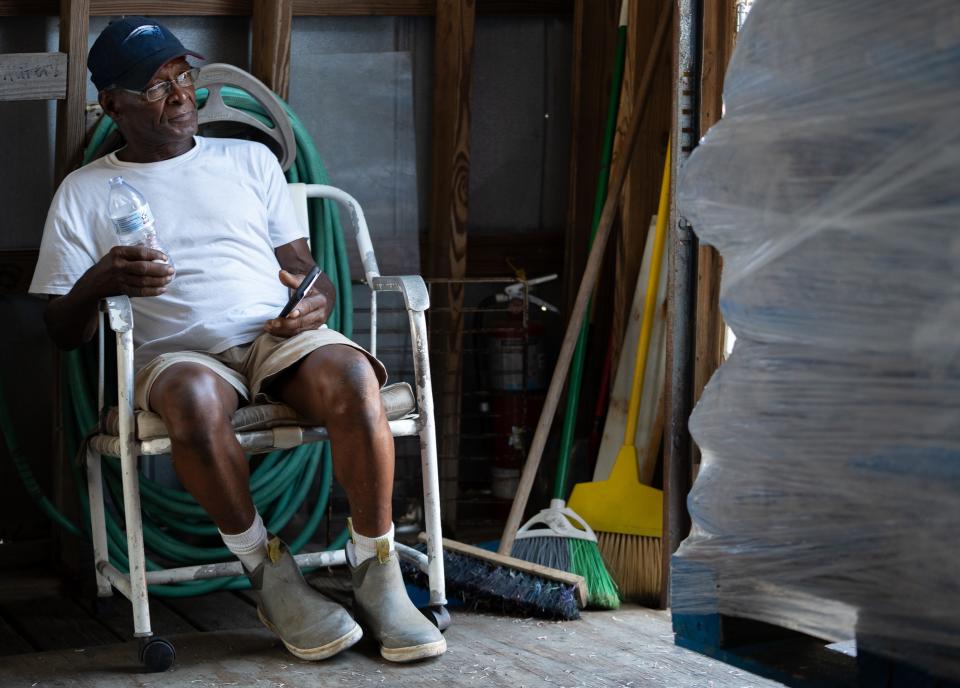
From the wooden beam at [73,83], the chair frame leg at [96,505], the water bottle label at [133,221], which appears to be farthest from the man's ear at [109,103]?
Answer: the chair frame leg at [96,505]

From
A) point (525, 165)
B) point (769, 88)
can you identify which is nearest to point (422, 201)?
point (525, 165)

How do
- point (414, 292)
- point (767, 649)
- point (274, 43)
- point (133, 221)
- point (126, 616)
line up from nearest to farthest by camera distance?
1. point (767, 649)
2. point (133, 221)
3. point (414, 292)
4. point (126, 616)
5. point (274, 43)

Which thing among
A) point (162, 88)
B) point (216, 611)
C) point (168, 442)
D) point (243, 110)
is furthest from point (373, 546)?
point (243, 110)

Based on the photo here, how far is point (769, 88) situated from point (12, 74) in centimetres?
204

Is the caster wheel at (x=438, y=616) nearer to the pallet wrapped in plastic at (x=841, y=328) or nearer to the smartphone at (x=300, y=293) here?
the smartphone at (x=300, y=293)

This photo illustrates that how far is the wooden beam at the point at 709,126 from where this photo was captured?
2291 millimetres

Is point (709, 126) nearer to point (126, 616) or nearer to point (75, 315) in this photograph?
point (75, 315)

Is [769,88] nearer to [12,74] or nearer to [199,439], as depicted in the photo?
[199,439]

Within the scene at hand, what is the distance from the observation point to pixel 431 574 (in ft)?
7.53

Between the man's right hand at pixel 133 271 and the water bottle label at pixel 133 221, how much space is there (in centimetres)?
3

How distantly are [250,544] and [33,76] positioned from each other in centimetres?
123

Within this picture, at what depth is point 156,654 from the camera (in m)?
2.05

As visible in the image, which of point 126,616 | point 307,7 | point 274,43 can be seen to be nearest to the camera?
point 126,616

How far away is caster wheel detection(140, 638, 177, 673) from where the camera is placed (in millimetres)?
2047
